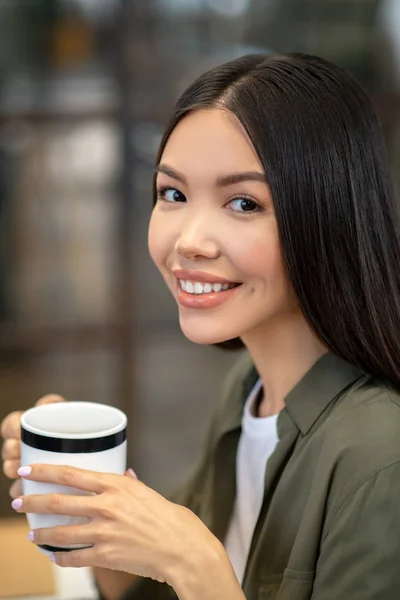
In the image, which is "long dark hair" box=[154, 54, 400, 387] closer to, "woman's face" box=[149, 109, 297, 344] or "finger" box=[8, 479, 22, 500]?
"woman's face" box=[149, 109, 297, 344]

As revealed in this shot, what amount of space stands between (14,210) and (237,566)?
1707 mm

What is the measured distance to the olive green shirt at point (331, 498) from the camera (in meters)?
0.78

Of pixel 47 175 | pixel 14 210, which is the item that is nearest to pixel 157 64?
pixel 47 175

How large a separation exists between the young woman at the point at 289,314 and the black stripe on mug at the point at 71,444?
0.07 ft

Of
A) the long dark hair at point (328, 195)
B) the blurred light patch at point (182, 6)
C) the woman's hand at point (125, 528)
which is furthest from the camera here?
the blurred light patch at point (182, 6)

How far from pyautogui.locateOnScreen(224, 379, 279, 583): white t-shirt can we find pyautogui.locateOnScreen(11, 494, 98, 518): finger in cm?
33

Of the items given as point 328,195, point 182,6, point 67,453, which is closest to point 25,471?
point 67,453

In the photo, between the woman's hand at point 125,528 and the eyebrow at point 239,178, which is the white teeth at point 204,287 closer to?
the eyebrow at point 239,178

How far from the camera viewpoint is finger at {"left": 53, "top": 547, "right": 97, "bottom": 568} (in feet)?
2.53

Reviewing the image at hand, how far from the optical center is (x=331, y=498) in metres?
0.83

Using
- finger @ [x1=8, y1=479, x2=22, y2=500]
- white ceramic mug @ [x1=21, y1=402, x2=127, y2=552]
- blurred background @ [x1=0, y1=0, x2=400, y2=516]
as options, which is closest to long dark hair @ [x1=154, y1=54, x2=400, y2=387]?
white ceramic mug @ [x1=21, y1=402, x2=127, y2=552]

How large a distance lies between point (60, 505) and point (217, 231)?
34 cm

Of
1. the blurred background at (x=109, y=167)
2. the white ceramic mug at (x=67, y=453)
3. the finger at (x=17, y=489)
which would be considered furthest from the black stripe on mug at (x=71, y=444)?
the blurred background at (x=109, y=167)

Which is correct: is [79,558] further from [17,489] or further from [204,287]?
[204,287]
